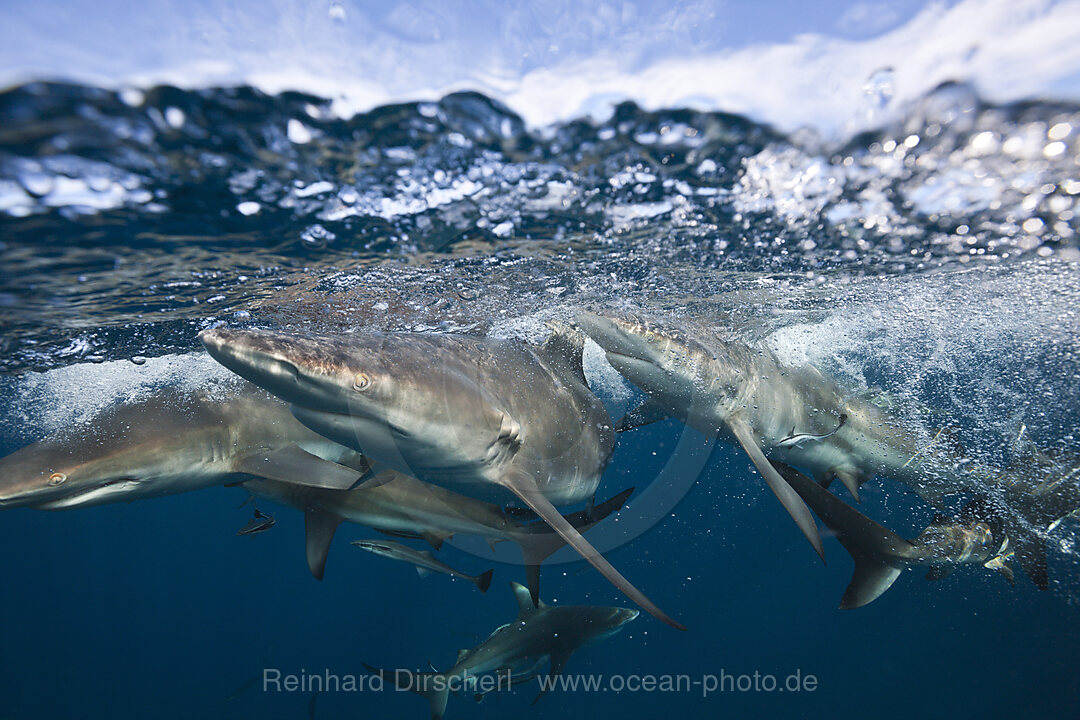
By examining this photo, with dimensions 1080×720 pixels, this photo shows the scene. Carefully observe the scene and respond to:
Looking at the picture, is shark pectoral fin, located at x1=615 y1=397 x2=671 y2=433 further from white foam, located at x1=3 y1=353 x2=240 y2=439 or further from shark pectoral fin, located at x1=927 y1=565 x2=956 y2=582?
white foam, located at x1=3 y1=353 x2=240 y2=439

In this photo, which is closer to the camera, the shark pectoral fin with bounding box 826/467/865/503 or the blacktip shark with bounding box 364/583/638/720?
the shark pectoral fin with bounding box 826/467/865/503

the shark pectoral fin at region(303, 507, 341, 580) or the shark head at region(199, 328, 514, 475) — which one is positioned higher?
the shark head at region(199, 328, 514, 475)

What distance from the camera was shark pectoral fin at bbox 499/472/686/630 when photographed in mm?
3197

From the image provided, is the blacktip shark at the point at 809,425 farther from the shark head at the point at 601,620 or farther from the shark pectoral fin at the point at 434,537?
the shark head at the point at 601,620

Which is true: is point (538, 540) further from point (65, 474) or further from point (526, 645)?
point (526, 645)

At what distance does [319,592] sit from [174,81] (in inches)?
2548

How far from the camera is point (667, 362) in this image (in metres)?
5.48

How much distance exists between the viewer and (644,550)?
71.9 meters

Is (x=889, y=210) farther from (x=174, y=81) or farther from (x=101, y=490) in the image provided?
(x=101, y=490)

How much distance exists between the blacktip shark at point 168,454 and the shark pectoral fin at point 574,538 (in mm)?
1383

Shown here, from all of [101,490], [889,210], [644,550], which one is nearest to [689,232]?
[889,210]

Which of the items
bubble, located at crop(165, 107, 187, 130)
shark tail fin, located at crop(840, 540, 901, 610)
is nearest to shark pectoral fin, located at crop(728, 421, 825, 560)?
shark tail fin, located at crop(840, 540, 901, 610)

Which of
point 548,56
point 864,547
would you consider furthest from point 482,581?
point 548,56

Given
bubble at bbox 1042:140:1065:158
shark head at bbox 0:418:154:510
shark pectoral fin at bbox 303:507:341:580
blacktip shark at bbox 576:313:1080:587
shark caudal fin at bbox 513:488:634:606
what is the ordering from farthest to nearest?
blacktip shark at bbox 576:313:1080:587 → shark pectoral fin at bbox 303:507:341:580 → shark caudal fin at bbox 513:488:634:606 → bubble at bbox 1042:140:1065:158 → shark head at bbox 0:418:154:510
